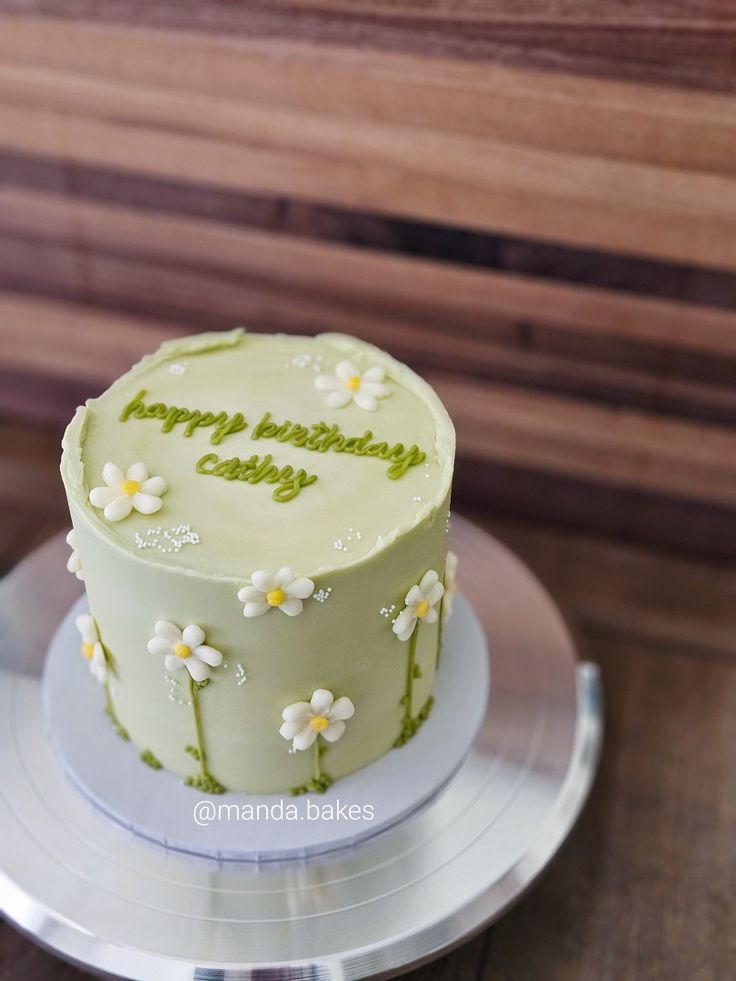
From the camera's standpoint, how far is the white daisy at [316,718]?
95cm

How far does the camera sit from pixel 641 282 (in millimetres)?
1385

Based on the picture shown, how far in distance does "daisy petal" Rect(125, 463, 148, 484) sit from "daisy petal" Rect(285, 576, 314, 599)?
178 millimetres

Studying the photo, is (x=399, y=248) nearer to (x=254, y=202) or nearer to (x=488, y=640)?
(x=254, y=202)

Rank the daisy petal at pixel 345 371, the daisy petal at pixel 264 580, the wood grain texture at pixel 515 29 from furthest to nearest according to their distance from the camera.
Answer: the wood grain texture at pixel 515 29
the daisy petal at pixel 345 371
the daisy petal at pixel 264 580

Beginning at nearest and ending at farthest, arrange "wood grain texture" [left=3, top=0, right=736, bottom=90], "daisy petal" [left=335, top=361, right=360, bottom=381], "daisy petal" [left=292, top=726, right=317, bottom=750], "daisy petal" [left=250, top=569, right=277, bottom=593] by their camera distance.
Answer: "daisy petal" [left=250, top=569, right=277, bottom=593], "daisy petal" [left=292, top=726, right=317, bottom=750], "daisy petal" [left=335, top=361, right=360, bottom=381], "wood grain texture" [left=3, top=0, right=736, bottom=90]

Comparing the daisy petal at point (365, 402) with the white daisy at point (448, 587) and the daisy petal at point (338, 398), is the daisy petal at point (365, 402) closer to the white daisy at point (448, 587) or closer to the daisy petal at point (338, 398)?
the daisy petal at point (338, 398)

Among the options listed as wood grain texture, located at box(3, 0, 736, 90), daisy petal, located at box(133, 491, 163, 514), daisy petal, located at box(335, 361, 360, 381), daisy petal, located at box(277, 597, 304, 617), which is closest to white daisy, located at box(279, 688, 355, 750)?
daisy petal, located at box(277, 597, 304, 617)

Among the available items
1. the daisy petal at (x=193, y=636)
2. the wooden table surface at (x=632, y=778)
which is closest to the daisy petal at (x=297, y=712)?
the daisy petal at (x=193, y=636)

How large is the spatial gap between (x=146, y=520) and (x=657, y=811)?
712 mm

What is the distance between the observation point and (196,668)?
3.01ft

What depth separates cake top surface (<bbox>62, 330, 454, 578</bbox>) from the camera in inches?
36.0

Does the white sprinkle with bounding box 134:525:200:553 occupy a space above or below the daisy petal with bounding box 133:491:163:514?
below

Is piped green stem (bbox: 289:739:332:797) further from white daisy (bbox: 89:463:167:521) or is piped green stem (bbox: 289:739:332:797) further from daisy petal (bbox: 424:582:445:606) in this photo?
white daisy (bbox: 89:463:167:521)

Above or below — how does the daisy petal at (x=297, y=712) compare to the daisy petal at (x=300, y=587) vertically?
below
